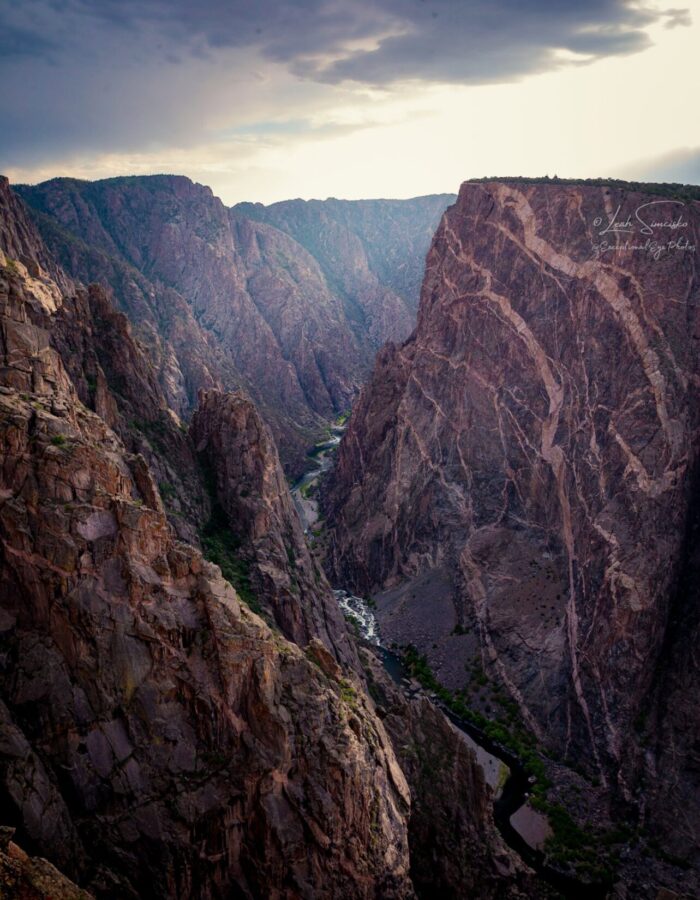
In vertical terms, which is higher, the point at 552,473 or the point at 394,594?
the point at 552,473

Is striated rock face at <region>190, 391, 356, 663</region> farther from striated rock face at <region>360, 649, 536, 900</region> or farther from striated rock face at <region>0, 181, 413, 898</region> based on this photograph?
striated rock face at <region>0, 181, 413, 898</region>

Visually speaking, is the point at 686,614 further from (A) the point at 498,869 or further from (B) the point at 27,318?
(B) the point at 27,318

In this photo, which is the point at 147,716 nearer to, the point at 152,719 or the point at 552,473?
the point at 152,719

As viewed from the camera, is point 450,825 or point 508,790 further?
point 508,790

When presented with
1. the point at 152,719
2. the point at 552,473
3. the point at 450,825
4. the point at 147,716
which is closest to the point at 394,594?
the point at 552,473

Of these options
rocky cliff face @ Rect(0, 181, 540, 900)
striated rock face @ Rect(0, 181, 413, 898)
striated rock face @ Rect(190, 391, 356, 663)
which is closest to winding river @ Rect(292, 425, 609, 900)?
rocky cliff face @ Rect(0, 181, 540, 900)

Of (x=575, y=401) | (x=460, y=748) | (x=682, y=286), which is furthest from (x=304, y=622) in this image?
(x=682, y=286)

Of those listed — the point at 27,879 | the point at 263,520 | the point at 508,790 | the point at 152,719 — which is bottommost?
the point at 508,790
